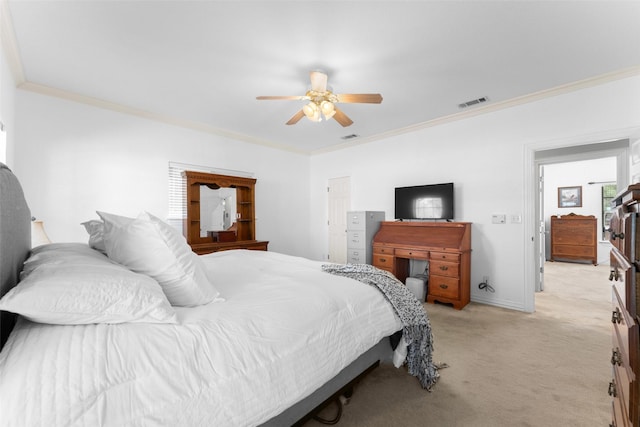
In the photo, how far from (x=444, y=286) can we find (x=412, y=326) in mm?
2141

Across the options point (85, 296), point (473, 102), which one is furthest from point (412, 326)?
point (473, 102)

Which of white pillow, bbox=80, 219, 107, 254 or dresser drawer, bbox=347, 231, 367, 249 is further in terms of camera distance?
dresser drawer, bbox=347, 231, 367, 249

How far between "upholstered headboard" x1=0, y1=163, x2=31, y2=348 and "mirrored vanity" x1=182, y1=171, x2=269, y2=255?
9.47ft

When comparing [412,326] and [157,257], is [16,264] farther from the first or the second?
[412,326]

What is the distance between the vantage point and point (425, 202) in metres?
4.29

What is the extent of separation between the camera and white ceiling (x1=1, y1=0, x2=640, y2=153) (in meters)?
2.00

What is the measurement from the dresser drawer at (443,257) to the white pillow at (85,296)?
348 cm

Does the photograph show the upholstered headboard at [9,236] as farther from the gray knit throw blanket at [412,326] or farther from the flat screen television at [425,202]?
the flat screen television at [425,202]

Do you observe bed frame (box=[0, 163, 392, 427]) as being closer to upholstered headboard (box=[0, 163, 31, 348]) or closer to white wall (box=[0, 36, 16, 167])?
upholstered headboard (box=[0, 163, 31, 348])

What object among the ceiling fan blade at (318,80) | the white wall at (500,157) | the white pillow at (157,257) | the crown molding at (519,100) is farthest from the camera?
the white wall at (500,157)

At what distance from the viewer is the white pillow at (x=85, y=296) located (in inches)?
31.2

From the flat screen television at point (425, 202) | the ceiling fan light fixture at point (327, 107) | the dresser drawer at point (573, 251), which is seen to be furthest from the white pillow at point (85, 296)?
the dresser drawer at point (573, 251)

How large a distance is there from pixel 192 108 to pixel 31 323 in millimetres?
3471

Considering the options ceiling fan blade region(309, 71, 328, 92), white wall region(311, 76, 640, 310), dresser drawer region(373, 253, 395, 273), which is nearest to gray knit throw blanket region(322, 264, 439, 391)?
ceiling fan blade region(309, 71, 328, 92)
